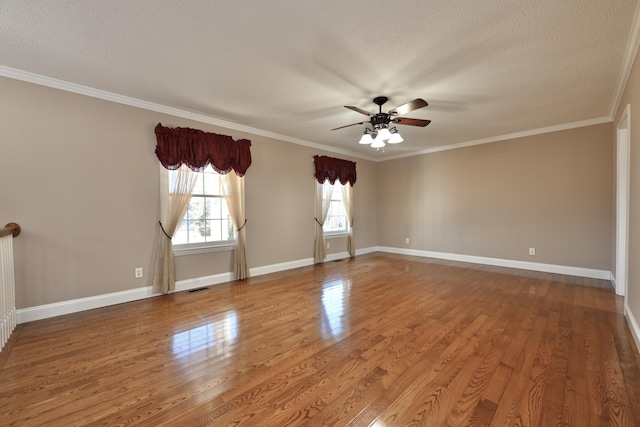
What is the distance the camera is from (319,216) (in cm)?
574

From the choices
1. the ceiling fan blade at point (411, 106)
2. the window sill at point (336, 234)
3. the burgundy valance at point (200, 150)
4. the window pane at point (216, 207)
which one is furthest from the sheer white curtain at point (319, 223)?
the ceiling fan blade at point (411, 106)

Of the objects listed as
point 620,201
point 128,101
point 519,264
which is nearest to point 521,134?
point 620,201

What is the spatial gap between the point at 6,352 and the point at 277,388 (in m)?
2.37

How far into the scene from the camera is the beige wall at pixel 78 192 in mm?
2818

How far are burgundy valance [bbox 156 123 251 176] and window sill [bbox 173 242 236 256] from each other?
1161mm

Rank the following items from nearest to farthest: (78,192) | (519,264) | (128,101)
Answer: (78,192) → (128,101) → (519,264)

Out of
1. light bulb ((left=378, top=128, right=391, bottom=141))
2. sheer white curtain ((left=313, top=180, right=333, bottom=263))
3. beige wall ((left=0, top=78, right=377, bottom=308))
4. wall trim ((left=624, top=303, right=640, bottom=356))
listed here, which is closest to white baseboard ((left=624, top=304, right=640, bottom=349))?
wall trim ((left=624, top=303, right=640, bottom=356))

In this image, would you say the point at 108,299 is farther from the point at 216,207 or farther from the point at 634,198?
the point at 634,198

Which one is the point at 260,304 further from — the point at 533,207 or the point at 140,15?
the point at 533,207

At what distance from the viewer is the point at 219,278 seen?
14.1ft

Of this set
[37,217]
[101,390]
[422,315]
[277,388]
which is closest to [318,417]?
[277,388]

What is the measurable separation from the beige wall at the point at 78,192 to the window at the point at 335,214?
8.68 feet

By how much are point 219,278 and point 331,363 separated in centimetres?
282

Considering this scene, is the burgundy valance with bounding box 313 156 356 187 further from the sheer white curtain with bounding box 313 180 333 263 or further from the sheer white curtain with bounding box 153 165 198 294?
the sheer white curtain with bounding box 153 165 198 294
